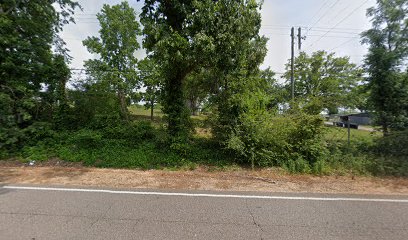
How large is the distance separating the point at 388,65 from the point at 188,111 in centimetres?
829

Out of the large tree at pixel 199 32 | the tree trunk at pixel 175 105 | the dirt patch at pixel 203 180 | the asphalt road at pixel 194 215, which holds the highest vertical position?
the large tree at pixel 199 32

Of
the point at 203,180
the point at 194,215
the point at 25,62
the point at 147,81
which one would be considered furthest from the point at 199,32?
the point at 147,81

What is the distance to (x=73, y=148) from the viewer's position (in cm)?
835

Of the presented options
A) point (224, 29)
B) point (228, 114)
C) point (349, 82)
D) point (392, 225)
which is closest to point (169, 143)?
point (228, 114)

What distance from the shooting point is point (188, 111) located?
30.8 ft

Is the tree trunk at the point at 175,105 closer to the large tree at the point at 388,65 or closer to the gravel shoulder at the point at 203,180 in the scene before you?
the gravel shoulder at the point at 203,180

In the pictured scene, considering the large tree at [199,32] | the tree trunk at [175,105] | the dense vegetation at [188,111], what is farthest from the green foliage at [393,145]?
the tree trunk at [175,105]

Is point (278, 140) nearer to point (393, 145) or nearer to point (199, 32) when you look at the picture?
point (393, 145)

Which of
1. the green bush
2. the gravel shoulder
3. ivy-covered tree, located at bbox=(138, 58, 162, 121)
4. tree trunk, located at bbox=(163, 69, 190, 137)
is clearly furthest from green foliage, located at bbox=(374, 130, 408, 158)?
ivy-covered tree, located at bbox=(138, 58, 162, 121)

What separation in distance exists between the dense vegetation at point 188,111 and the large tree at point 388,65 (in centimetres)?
3

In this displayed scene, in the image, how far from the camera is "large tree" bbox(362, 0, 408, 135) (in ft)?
28.0

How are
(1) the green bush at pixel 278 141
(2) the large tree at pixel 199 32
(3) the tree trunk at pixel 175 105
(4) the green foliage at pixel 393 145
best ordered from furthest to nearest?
1. (3) the tree trunk at pixel 175 105
2. (4) the green foliage at pixel 393 145
3. (1) the green bush at pixel 278 141
4. (2) the large tree at pixel 199 32

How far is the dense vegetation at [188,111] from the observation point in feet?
23.9

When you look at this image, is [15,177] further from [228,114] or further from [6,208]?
[228,114]
